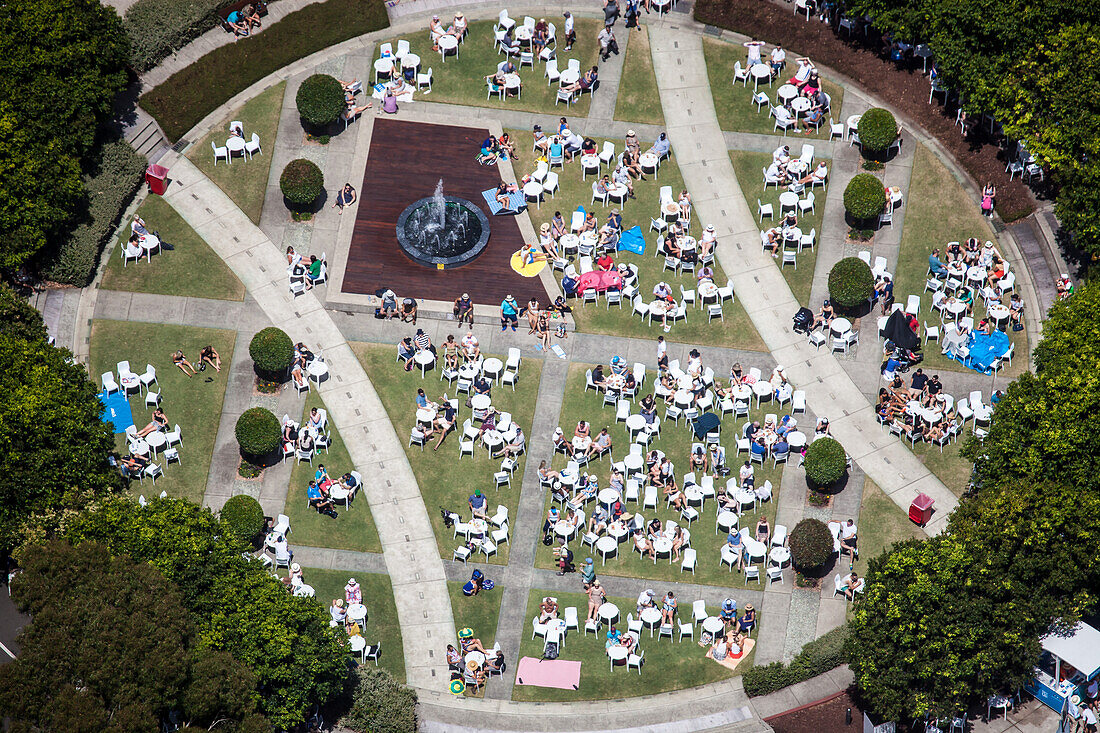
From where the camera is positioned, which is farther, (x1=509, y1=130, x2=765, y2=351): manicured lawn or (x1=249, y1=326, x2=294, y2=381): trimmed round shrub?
(x1=509, y1=130, x2=765, y2=351): manicured lawn

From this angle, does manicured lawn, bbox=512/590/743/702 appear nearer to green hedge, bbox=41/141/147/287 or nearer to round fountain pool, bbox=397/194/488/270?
round fountain pool, bbox=397/194/488/270

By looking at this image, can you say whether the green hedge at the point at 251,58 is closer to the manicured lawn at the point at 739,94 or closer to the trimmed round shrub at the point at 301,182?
the trimmed round shrub at the point at 301,182

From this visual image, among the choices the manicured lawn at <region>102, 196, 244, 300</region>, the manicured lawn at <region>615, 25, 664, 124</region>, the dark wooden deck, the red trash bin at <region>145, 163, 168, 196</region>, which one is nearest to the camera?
the manicured lawn at <region>102, 196, 244, 300</region>

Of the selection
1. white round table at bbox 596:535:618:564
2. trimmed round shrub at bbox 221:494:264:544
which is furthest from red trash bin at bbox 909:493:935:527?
trimmed round shrub at bbox 221:494:264:544

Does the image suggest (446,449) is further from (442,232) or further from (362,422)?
(442,232)

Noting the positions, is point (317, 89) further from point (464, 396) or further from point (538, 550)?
point (538, 550)

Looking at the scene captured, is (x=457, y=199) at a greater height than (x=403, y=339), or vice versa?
(x=457, y=199)

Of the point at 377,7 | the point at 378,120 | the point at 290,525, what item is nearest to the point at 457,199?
the point at 378,120
